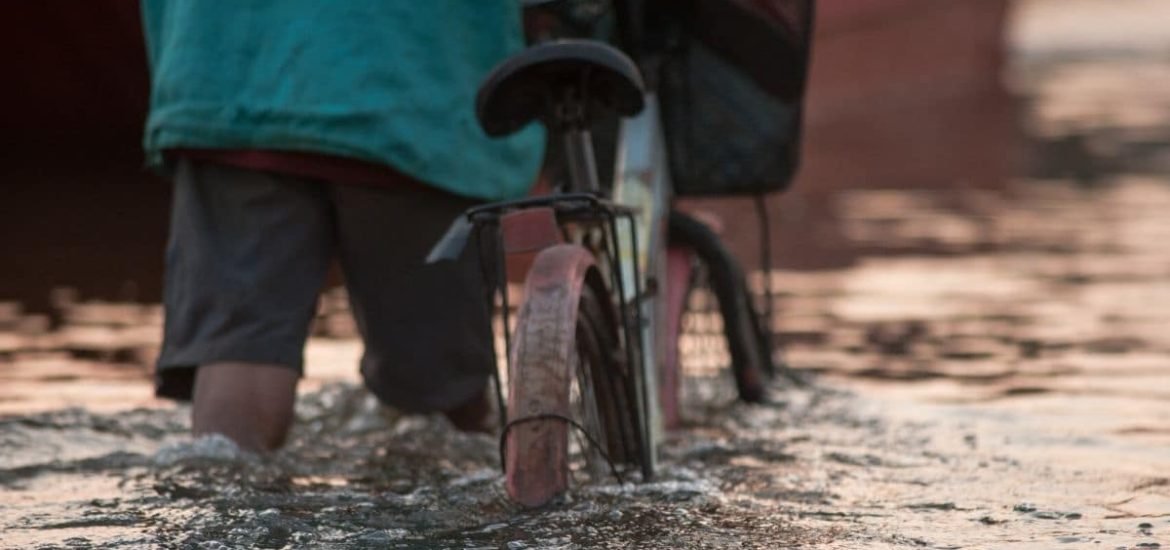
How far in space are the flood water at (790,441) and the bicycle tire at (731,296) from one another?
3.8 inches

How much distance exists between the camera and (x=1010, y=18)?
25.7m

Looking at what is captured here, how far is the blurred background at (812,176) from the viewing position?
26.3ft

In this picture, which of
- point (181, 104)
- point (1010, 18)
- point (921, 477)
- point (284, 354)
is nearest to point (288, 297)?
point (284, 354)

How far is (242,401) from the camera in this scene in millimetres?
4203

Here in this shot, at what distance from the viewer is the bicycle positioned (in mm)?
3373

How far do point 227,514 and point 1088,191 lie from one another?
906cm

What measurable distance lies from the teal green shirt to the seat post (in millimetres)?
375

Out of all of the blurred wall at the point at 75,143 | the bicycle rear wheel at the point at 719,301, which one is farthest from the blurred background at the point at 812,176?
the bicycle rear wheel at the point at 719,301

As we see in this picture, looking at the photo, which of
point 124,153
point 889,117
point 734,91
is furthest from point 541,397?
point 889,117

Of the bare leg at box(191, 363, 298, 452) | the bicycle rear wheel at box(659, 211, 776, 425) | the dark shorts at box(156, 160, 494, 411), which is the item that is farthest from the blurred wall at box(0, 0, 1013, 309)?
the bare leg at box(191, 363, 298, 452)

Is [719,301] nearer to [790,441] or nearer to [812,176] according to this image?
[790,441]

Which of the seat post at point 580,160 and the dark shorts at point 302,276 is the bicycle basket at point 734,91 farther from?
the seat post at point 580,160

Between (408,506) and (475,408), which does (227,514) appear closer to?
(408,506)

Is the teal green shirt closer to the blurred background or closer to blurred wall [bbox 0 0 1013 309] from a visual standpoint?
the blurred background
